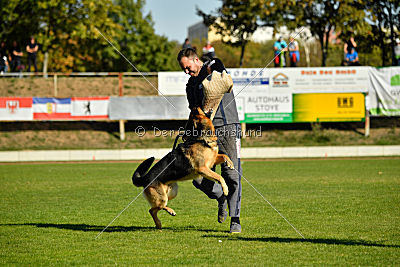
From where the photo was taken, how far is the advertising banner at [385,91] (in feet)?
84.9

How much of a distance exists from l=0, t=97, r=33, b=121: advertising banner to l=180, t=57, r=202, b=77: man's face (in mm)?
20225

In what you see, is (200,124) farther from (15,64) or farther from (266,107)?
(15,64)

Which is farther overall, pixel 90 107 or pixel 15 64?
pixel 15 64

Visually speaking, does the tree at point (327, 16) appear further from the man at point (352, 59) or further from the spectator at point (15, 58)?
the spectator at point (15, 58)

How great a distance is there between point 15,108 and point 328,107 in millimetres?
14460

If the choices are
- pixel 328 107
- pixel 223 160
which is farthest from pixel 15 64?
pixel 223 160

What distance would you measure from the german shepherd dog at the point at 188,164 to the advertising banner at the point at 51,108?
63.0ft

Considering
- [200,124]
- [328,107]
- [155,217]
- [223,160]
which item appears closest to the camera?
[200,124]

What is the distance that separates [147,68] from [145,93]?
33.9 meters

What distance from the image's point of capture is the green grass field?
6555 millimetres

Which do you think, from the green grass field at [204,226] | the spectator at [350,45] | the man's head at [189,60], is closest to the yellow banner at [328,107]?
the spectator at [350,45]

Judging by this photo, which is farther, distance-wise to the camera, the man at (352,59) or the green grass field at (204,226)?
the man at (352,59)

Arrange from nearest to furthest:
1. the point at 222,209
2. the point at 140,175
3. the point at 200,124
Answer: the point at 200,124 < the point at 140,175 < the point at 222,209

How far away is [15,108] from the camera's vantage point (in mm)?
26578
